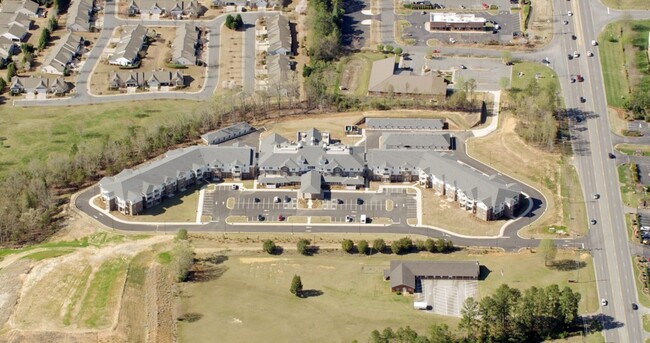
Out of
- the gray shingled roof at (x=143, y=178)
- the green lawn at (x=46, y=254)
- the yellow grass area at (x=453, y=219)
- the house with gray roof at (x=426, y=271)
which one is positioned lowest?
the house with gray roof at (x=426, y=271)

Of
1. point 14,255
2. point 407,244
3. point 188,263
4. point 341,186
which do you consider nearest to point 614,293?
point 407,244

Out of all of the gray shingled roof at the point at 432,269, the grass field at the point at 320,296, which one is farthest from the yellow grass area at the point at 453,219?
the gray shingled roof at the point at 432,269

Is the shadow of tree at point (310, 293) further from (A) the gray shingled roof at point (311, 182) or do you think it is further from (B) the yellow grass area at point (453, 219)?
(B) the yellow grass area at point (453, 219)

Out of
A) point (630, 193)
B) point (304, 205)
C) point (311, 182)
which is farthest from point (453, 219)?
→ point (630, 193)

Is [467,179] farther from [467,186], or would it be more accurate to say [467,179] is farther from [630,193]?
[630,193]

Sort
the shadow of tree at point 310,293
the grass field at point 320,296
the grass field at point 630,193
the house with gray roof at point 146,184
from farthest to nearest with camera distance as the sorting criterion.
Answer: the grass field at point 630,193 < the house with gray roof at point 146,184 < the shadow of tree at point 310,293 < the grass field at point 320,296

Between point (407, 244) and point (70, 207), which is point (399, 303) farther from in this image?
point (70, 207)
